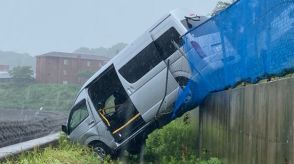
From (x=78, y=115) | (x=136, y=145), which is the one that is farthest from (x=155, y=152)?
(x=78, y=115)

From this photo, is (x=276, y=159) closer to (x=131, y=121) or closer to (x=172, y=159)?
(x=172, y=159)

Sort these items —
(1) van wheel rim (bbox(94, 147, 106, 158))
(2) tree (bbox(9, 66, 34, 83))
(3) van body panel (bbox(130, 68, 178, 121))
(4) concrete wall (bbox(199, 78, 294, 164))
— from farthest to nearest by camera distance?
1. (2) tree (bbox(9, 66, 34, 83))
2. (1) van wheel rim (bbox(94, 147, 106, 158))
3. (3) van body panel (bbox(130, 68, 178, 121))
4. (4) concrete wall (bbox(199, 78, 294, 164))

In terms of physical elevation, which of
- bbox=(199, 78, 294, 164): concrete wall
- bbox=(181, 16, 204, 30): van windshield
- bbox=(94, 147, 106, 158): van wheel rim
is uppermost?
bbox=(181, 16, 204, 30): van windshield

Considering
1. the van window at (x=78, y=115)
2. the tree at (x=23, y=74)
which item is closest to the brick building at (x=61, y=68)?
the tree at (x=23, y=74)

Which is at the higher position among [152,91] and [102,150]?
[152,91]

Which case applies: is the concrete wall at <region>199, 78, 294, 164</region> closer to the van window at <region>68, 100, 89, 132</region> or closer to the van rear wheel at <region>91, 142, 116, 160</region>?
the van rear wheel at <region>91, 142, 116, 160</region>

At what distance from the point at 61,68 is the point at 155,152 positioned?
8490cm

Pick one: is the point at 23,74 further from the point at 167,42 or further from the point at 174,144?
the point at 167,42

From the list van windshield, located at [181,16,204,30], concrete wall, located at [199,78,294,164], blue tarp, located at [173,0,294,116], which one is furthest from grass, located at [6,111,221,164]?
van windshield, located at [181,16,204,30]

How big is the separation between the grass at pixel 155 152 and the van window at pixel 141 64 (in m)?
2.17

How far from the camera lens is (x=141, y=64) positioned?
44.4 ft

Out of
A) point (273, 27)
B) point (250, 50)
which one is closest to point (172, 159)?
point (250, 50)

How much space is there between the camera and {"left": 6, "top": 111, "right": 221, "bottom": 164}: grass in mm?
10312

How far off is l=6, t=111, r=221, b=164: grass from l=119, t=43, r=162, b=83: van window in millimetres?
2168
